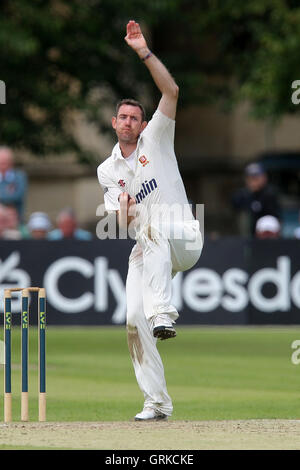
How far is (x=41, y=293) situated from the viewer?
8812 millimetres

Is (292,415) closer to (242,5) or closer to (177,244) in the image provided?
(177,244)

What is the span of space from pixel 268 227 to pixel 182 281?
4.72 feet

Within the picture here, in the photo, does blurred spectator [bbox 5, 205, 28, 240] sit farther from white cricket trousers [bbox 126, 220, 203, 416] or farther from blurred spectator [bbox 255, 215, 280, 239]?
white cricket trousers [bbox 126, 220, 203, 416]

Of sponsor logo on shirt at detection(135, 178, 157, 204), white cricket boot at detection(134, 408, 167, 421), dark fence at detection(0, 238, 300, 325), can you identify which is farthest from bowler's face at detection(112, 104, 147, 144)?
dark fence at detection(0, 238, 300, 325)

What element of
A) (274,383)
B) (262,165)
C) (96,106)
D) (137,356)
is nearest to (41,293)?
(137,356)

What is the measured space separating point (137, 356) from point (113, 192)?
1.16m

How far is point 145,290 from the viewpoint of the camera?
8.94m

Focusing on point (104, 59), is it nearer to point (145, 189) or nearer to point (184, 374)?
point (184, 374)

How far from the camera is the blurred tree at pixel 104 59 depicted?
22.9 meters

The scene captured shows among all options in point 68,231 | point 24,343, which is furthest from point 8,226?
point 24,343
